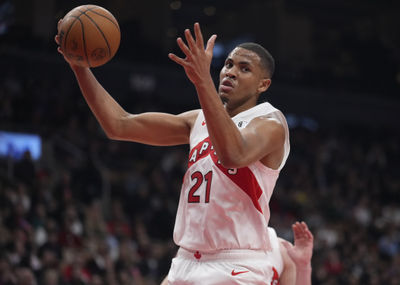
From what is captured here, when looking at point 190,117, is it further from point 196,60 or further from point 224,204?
point 196,60

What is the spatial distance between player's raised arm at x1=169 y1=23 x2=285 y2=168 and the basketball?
613mm

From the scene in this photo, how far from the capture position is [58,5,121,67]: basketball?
3963 millimetres

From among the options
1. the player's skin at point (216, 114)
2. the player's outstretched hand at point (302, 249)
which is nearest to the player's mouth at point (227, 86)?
the player's skin at point (216, 114)

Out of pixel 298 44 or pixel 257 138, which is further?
pixel 298 44

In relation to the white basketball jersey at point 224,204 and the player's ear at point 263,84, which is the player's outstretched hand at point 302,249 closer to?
the white basketball jersey at point 224,204

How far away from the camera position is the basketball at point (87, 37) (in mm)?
3963

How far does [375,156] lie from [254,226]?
19.0 metres

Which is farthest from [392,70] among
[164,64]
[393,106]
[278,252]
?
[278,252]

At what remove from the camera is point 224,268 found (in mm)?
3793

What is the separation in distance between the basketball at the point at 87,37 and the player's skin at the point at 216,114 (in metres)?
0.14

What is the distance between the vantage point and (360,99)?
2156 centimetres

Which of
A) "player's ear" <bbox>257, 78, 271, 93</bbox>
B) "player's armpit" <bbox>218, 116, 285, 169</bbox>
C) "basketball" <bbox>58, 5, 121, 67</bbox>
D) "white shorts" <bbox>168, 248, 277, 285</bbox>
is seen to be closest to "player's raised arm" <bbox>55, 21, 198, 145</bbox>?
"basketball" <bbox>58, 5, 121, 67</bbox>

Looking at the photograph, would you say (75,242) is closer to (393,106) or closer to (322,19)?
(393,106)

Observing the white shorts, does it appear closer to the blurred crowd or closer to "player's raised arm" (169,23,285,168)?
"player's raised arm" (169,23,285,168)
